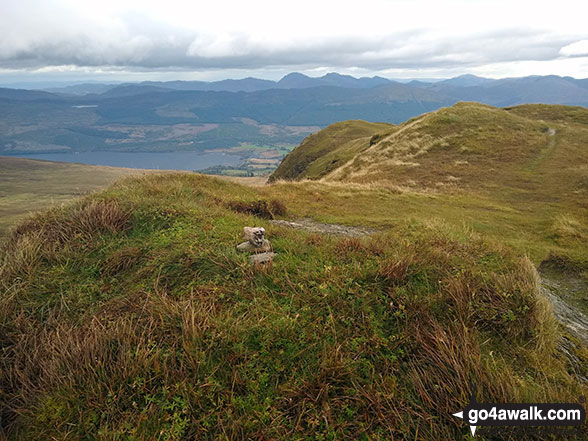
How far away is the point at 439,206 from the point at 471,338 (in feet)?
62.6

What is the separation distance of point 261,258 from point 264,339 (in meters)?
2.59

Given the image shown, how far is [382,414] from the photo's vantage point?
4.21m

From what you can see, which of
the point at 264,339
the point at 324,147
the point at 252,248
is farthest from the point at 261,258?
the point at 324,147

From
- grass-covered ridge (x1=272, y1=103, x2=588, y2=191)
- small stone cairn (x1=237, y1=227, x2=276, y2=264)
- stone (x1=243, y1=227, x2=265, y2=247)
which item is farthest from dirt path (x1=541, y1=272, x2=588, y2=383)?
grass-covered ridge (x1=272, y1=103, x2=588, y2=191)

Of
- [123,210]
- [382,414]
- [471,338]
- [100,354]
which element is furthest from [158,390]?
[123,210]

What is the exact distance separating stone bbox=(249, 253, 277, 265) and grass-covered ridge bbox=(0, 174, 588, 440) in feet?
0.85

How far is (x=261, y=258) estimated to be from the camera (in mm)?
7680

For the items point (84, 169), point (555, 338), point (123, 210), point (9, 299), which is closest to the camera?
point (555, 338)

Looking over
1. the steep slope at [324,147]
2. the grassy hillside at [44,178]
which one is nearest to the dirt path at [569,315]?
the steep slope at [324,147]

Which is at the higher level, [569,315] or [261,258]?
[261,258]

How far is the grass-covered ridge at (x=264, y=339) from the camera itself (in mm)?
4246

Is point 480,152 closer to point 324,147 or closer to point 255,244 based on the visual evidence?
point 255,244

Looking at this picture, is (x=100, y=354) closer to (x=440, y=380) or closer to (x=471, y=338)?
(x=440, y=380)

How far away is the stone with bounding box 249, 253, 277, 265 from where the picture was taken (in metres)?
7.47
